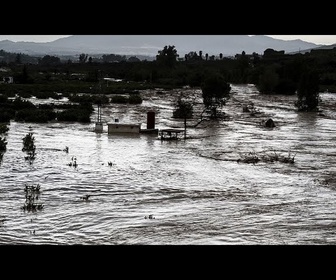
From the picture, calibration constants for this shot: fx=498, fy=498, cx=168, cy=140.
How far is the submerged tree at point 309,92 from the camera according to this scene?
3247 cm

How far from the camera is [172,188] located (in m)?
12.5

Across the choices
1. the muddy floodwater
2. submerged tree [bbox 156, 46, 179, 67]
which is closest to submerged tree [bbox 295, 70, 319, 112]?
the muddy floodwater

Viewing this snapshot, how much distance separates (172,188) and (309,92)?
75.6 ft

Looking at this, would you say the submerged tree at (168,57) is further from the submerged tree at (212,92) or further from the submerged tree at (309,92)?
the submerged tree at (212,92)

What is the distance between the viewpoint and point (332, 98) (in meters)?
44.3

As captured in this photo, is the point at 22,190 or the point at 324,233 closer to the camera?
the point at 324,233

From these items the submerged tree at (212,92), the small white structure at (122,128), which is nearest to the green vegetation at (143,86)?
the submerged tree at (212,92)

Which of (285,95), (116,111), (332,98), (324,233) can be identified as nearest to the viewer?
(324,233)
